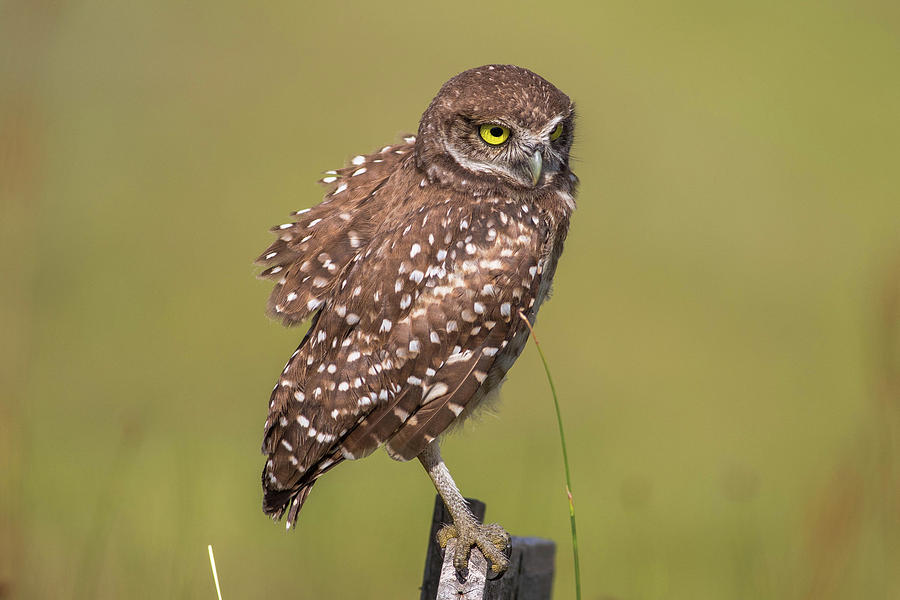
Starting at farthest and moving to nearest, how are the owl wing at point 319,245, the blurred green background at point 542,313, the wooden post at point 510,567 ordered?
the blurred green background at point 542,313 → the owl wing at point 319,245 → the wooden post at point 510,567

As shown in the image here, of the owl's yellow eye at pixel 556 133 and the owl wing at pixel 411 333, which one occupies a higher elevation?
the owl's yellow eye at pixel 556 133

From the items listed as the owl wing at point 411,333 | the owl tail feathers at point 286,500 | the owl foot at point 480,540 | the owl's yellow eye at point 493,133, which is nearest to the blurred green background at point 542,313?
the owl's yellow eye at point 493,133

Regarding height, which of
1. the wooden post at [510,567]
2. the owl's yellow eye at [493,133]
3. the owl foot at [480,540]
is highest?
the owl's yellow eye at [493,133]

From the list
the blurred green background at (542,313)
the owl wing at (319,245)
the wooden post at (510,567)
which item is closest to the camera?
the wooden post at (510,567)

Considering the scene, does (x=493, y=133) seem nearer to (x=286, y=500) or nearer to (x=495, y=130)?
(x=495, y=130)

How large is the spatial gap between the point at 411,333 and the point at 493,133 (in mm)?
679

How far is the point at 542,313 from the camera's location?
904 cm

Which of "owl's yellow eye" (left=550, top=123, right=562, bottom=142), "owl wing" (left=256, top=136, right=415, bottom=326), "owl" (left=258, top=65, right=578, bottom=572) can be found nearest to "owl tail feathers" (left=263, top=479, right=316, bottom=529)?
"owl" (left=258, top=65, right=578, bottom=572)

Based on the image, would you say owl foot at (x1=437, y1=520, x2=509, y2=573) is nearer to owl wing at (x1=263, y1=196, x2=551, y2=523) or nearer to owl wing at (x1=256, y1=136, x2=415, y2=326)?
owl wing at (x1=263, y1=196, x2=551, y2=523)

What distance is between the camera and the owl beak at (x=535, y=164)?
3.28 m

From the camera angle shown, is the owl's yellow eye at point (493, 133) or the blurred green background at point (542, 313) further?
the blurred green background at point (542, 313)

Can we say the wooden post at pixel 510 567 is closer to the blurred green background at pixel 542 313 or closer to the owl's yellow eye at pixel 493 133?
the blurred green background at pixel 542 313

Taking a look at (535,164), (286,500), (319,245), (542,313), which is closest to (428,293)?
(319,245)
